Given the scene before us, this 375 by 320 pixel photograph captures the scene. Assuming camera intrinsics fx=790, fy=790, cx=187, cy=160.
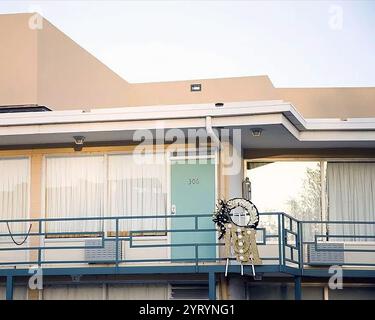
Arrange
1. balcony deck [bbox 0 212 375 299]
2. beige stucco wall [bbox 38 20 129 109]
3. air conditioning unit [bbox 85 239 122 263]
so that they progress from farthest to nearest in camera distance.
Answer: beige stucco wall [bbox 38 20 129 109] < air conditioning unit [bbox 85 239 122 263] < balcony deck [bbox 0 212 375 299]

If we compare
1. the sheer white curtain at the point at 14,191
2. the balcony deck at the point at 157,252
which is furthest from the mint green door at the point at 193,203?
the sheer white curtain at the point at 14,191

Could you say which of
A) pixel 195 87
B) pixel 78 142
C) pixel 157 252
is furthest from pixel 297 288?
pixel 195 87

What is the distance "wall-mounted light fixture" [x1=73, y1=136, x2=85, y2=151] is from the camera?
13367 mm

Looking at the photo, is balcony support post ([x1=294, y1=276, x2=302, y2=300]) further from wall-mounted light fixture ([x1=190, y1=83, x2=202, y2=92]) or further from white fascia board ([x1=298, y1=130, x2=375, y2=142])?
wall-mounted light fixture ([x1=190, y1=83, x2=202, y2=92])

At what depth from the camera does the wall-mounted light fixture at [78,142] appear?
13.4 meters

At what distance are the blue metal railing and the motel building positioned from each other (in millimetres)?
25

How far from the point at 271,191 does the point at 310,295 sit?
1.98 metres

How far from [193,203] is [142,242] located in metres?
1.09

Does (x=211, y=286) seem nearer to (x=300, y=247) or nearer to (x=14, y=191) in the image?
(x=300, y=247)

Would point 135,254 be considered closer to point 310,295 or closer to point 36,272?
point 36,272

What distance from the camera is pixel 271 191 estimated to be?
47.3 feet

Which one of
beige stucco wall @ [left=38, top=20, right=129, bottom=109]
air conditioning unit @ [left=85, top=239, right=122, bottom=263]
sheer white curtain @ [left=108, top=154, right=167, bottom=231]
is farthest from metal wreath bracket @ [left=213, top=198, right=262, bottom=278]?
beige stucco wall @ [left=38, top=20, right=129, bottom=109]

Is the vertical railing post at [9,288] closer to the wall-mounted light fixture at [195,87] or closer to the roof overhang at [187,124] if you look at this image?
the roof overhang at [187,124]
